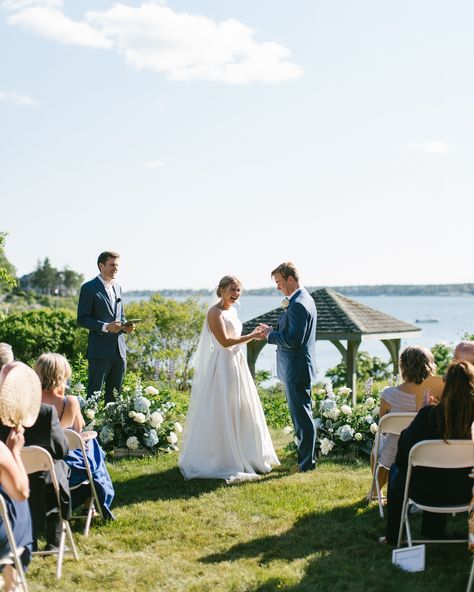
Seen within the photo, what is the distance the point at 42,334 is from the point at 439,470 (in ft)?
42.6

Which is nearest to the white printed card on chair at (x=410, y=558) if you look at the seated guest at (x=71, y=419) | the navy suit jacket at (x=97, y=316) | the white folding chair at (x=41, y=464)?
the white folding chair at (x=41, y=464)

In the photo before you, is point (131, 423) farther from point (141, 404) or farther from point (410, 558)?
point (410, 558)

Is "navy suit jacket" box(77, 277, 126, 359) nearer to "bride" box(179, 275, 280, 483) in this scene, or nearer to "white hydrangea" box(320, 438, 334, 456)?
"bride" box(179, 275, 280, 483)

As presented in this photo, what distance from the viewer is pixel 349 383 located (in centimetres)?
1222

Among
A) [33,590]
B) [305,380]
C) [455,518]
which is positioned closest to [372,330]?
[305,380]

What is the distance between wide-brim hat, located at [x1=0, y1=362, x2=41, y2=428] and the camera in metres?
3.58

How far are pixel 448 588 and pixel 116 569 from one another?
202 cm

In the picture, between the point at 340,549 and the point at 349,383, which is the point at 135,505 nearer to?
the point at 340,549

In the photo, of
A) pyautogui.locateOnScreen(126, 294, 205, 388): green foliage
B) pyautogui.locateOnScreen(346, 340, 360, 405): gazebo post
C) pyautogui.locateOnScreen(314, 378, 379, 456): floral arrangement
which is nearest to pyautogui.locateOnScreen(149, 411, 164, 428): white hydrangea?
pyautogui.locateOnScreen(314, 378, 379, 456): floral arrangement

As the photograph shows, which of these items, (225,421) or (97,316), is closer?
(225,421)

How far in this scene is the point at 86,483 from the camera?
5.57 meters

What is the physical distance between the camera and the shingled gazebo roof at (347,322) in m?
12.2

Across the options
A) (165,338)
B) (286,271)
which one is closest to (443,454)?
(286,271)

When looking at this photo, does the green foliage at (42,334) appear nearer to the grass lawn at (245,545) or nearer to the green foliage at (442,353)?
the green foliage at (442,353)
